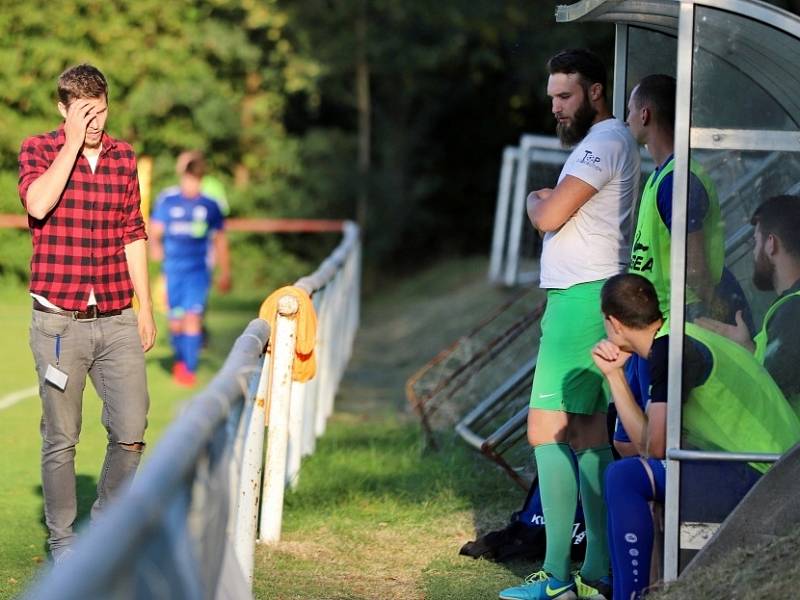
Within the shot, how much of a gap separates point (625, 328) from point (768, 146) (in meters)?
0.77

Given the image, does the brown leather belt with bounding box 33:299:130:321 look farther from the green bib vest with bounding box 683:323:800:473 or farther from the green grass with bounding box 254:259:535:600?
the green bib vest with bounding box 683:323:800:473

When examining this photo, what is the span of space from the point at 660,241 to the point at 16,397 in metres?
7.49

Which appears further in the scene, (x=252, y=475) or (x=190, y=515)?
(x=252, y=475)

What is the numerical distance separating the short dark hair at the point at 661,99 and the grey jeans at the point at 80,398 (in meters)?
2.18

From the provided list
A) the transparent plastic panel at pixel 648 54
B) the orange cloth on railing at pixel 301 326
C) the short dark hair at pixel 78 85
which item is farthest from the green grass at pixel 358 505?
the transparent plastic panel at pixel 648 54

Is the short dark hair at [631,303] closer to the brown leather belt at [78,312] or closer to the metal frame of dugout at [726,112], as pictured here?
the metal frame of dugout at [726,112]

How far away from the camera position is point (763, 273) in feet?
15.6

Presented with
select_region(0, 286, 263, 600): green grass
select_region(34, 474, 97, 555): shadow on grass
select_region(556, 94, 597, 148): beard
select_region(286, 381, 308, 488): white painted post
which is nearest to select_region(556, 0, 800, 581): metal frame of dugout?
select_region(556, 94, 597, 148): beard

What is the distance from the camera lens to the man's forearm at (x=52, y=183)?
5383 millimetres

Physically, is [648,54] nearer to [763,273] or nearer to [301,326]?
[763,273]

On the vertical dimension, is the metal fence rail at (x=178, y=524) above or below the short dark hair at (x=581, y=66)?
below

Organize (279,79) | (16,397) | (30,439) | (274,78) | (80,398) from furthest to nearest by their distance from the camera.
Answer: (279,79) < (274,78) < (16,397) < (30,439) < (80,398)

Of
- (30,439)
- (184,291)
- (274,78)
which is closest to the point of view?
(30,439)

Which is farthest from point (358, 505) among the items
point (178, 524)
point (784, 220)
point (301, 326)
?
point (178, 524)
